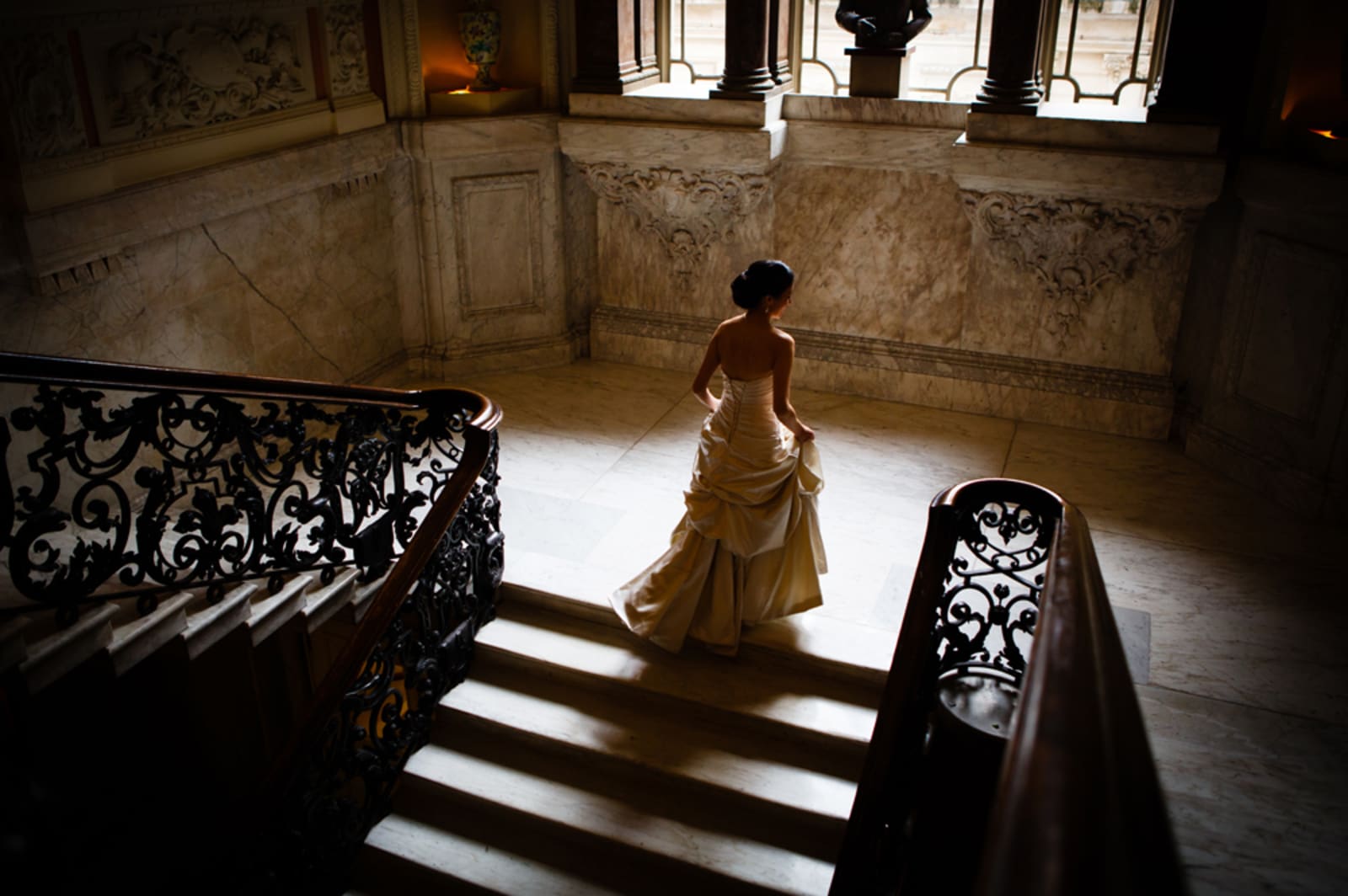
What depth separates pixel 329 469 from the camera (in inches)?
171

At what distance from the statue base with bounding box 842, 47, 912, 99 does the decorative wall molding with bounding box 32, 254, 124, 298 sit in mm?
4345

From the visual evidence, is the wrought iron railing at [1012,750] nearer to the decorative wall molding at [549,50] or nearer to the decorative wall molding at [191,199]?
the decorative wall molding at [191,199]

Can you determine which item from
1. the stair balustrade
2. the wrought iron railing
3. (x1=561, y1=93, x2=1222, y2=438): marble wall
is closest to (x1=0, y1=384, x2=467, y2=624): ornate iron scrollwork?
the stair balustrade

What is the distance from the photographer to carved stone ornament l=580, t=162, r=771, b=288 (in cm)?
683

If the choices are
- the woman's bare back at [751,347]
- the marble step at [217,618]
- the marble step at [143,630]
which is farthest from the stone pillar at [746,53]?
the marble step at [143,630]

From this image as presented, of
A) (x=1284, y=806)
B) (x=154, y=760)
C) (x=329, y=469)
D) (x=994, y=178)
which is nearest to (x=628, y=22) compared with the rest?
(x=994, y=178)

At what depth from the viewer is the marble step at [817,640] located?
178 inches

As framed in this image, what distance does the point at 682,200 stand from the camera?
6.98m

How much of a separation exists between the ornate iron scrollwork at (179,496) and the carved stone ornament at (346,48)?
2683 mm

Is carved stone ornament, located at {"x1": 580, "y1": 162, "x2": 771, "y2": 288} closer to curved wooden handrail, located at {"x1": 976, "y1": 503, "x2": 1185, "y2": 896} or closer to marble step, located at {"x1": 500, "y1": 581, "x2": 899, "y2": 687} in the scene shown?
marble step, located at {"x1": 500, "y1": 581, "x2": 899, "y2": 687}

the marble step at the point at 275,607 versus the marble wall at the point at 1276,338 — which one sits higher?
the marble wall at the point at 1276,338

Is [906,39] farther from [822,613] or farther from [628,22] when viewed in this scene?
[822,613]

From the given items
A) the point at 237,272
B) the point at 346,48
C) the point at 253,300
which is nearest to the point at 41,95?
the point at 237,272

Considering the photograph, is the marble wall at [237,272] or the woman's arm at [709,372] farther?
the marble wall at [237,272]
